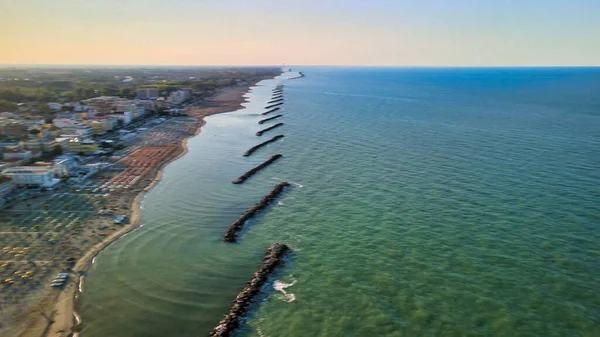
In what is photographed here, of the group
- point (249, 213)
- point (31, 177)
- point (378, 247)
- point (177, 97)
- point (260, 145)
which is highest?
point (177, 97)

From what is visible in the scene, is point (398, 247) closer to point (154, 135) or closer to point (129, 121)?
point (154, 135)

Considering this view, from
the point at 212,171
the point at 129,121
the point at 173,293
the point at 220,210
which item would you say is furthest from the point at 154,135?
the point at 173,293

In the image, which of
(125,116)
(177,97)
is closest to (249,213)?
(125,116)

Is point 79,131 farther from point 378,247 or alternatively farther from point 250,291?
point 378,247

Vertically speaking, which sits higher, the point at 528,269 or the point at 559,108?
the point at 559,108

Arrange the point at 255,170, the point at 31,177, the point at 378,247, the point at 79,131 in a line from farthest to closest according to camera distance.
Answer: the point at 79,131 < the point at 255,170 < the point at 31,177 < the point at 378,247
